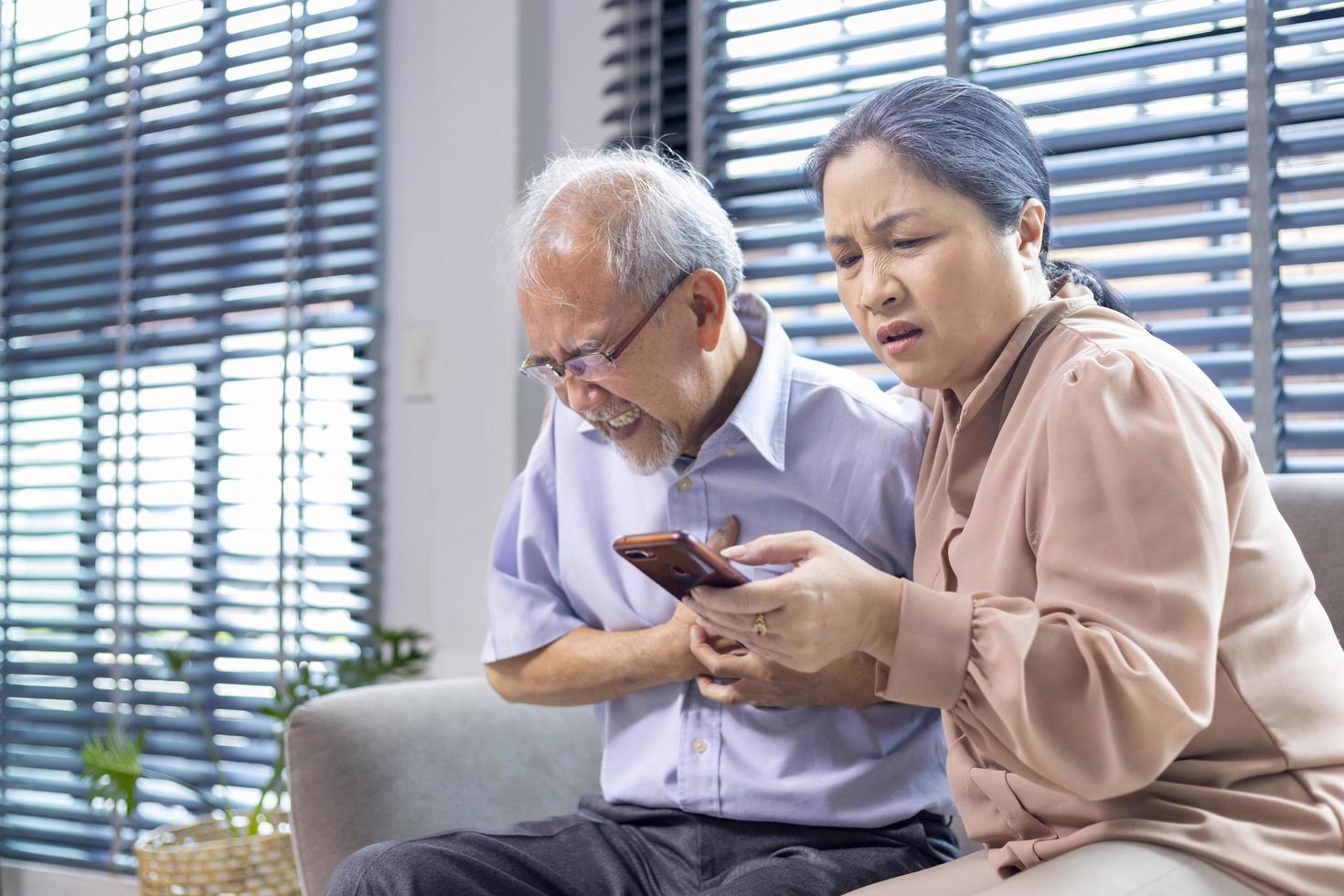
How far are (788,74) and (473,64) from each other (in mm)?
755

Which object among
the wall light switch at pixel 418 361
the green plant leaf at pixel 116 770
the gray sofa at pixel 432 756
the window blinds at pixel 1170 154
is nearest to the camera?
the gray sofa at pixel 432 756

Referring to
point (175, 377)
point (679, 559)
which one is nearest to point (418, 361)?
point (175, 377)

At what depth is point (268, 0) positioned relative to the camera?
3.17 m

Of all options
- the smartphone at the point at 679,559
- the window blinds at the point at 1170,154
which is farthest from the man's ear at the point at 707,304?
the window blinds at the point at 1170,154

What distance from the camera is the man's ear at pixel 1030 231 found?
129cm

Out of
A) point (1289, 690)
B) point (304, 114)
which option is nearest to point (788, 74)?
point (304, 114)

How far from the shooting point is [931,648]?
1034 mm

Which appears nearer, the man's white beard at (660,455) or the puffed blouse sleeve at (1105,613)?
the puffed blouse sleeve at (1105,613)

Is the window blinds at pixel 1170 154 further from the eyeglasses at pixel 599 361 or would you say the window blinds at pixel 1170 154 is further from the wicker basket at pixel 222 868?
the wicker basket at pixel 222 868

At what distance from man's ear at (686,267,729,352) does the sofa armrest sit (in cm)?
70

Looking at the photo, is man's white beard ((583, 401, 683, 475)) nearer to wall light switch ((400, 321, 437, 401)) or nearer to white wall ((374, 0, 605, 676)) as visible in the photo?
white wall ((374, 0, 605, 676))

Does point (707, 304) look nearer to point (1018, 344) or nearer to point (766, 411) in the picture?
point (766, 411)

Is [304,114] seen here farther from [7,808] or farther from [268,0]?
[7,808]

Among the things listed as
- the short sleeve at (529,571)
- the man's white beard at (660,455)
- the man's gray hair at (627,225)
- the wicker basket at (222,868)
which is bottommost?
the wicker basket at (222,868)
